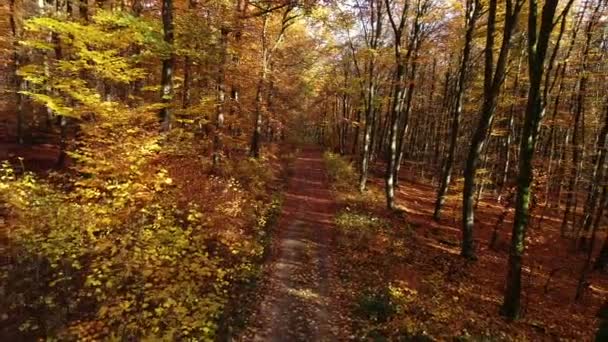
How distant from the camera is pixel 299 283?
10312mm

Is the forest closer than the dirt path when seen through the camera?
Yes

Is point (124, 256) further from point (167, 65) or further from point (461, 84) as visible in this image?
point (461, 84)

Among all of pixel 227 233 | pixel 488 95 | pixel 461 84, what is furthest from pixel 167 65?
pixel 461 84

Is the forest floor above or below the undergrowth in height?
below

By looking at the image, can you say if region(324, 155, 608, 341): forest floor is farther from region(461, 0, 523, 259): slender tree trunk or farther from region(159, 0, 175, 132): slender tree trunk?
region(159, 0, 175, 132): slender tree trunk

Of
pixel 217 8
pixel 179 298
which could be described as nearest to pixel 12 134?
pixel 217 8

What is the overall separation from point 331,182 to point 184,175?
13.9m

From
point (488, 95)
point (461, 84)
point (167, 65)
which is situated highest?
point (461, 84)

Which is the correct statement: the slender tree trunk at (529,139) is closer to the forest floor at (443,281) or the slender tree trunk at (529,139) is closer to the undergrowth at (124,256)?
the forest floor at (443,281)

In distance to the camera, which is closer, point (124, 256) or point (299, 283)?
point (124, 256)

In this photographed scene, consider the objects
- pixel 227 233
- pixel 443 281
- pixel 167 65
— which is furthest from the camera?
pixel 167 65

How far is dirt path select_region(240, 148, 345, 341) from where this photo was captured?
8.11m

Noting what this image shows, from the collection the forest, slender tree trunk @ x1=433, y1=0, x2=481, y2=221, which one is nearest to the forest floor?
the forest

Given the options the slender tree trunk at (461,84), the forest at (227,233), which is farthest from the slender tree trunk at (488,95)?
the slender tree trunk at (461,84)
